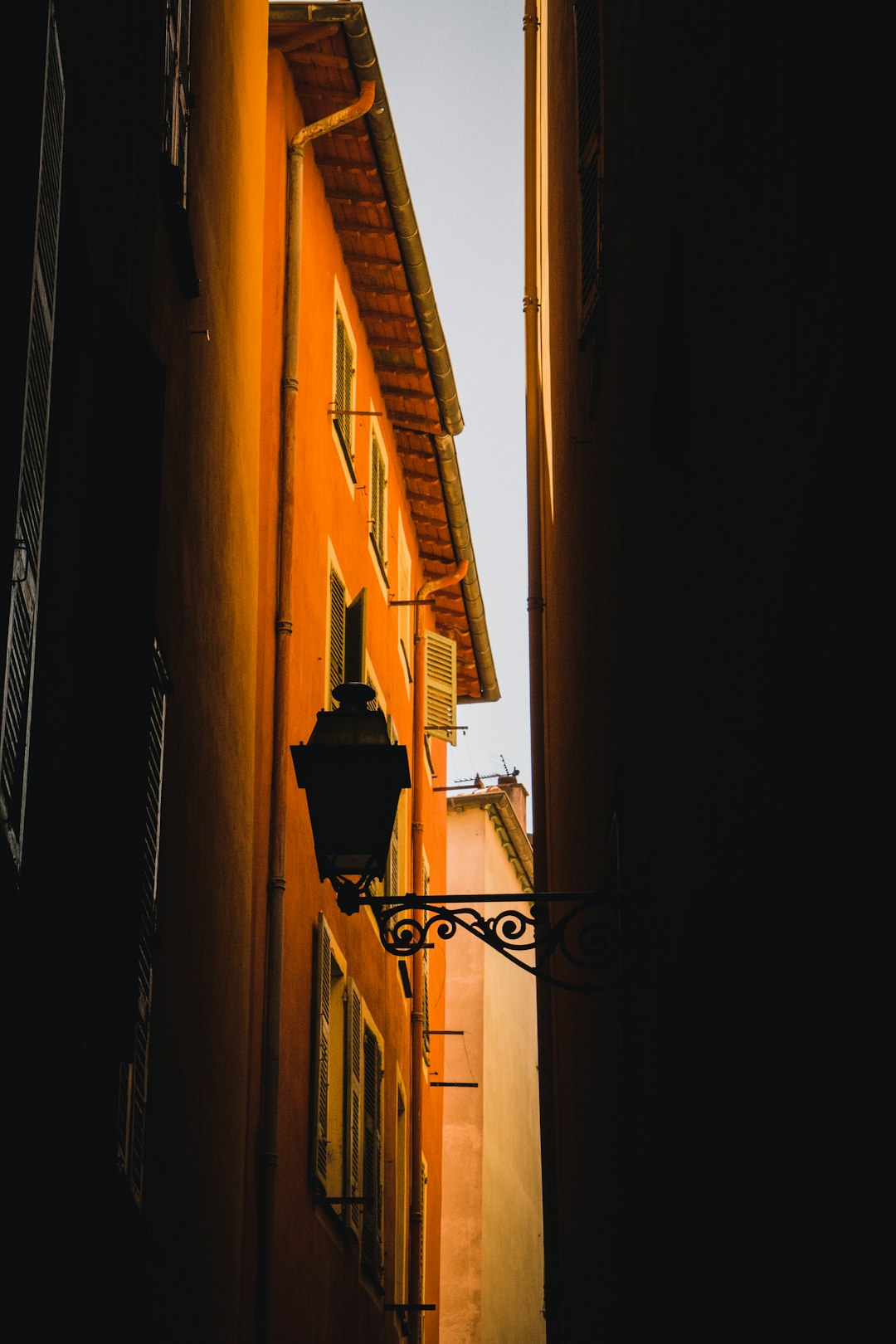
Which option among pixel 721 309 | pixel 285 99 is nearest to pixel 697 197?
pixel 721 309

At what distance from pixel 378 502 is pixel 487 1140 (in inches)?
549

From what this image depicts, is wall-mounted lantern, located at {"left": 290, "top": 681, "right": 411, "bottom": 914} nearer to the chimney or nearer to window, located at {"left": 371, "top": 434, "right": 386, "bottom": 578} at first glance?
window, located at {"left": 371, "top": 434, "right": 386, "bottom": 578}

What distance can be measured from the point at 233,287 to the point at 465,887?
20834 mm

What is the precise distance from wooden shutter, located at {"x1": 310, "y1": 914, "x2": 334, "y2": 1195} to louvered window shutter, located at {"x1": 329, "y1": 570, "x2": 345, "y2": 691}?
7.42ft

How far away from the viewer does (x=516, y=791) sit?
119ft

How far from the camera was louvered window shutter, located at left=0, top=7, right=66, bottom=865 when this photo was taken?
11.6 ft

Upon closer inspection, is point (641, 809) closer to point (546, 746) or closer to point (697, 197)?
point (697, 197)

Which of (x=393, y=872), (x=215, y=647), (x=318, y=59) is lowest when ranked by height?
(x=215, y=647)

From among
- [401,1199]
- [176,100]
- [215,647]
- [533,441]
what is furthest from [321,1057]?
[176,100]

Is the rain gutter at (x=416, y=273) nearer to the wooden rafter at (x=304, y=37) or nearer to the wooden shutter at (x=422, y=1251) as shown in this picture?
the wooden rafter at (x=304, y=37)

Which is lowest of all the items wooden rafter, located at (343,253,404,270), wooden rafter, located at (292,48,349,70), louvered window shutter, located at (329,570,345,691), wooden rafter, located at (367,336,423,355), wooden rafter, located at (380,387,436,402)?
louvered window shutter, located at (329,570,345,691)

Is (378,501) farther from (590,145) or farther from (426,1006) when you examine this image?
(590,145)

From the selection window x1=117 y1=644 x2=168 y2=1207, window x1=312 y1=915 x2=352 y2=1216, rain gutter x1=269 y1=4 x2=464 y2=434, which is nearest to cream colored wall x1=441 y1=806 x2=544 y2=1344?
rain gutter x1=269 y1=4 x2=464 y2=434

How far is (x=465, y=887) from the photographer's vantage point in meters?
30.6
